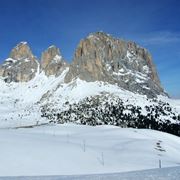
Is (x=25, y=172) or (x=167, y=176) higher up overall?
(x=167, y=176)

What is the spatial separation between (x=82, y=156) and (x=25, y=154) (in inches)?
335

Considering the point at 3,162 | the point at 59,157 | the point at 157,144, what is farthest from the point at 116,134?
the point at 3,162

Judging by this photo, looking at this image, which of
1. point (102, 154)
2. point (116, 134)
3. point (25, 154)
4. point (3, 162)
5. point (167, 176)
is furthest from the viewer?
point (116, 134)

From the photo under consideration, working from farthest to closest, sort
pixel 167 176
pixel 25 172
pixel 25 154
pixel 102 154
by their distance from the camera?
pixel 102 154 → pixel 25 154 → pixel 25 172 → pixel 167 176

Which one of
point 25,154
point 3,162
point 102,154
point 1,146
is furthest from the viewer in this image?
point 102,154

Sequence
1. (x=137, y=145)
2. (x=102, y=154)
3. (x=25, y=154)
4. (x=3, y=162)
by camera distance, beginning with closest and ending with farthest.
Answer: (x=3, y=162) < (x=25, y=154) < (x=102, y=154) < (x=137, y=145)

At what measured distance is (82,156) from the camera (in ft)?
163

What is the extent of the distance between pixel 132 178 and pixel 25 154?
3107 cm

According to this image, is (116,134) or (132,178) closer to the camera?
(132,178)

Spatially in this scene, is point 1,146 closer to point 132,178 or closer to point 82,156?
point 82,156

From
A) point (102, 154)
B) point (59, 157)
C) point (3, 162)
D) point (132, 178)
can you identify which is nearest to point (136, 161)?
point (102, 154)

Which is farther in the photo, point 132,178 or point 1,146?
point 1,146

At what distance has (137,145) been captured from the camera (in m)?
66.9

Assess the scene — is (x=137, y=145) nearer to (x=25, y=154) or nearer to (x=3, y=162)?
(x=25, y=154)
